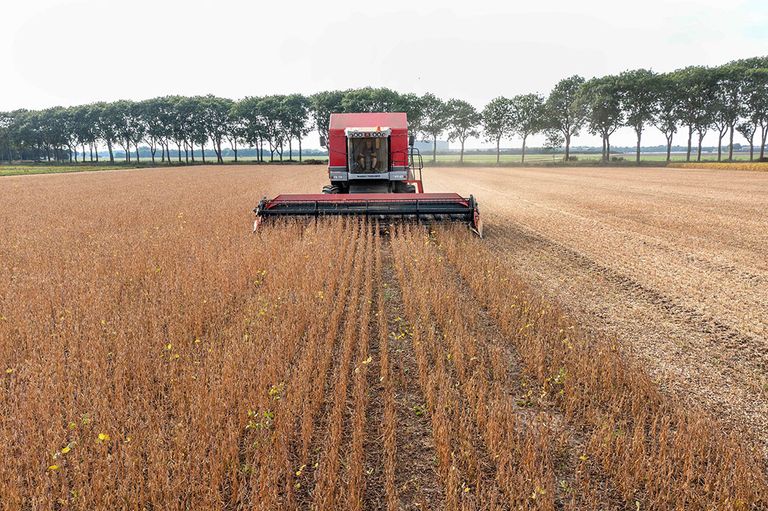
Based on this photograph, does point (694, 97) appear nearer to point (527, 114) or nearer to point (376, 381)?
point (527, 114)

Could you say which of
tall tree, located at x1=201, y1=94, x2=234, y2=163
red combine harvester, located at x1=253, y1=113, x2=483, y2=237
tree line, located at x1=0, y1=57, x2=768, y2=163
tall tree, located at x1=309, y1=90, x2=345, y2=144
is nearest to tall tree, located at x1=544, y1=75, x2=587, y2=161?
tree line, located at x1=0, y1=57, x2=768, y2=163

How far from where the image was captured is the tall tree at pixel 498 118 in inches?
3086

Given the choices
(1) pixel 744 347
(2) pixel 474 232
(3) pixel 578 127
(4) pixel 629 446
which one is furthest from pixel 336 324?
(3) pixel 578 127

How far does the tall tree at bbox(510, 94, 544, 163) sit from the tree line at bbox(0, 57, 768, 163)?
0.52 ft

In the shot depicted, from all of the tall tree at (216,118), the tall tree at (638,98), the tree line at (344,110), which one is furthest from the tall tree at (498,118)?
the tall tree at (216,118)

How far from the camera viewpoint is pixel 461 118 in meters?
83.7

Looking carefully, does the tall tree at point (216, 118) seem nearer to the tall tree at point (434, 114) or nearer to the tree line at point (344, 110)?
the tree line at point (344, 110)

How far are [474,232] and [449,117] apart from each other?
7760 cm

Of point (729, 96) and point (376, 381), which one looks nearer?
point (376, 381)

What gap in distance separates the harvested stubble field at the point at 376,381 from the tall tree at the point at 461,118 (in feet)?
259

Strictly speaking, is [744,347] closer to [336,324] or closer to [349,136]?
[336,324]

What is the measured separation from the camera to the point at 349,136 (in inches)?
468

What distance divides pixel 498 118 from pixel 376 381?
81.6 metres

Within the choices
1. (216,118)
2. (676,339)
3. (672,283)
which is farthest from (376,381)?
(216,118)
